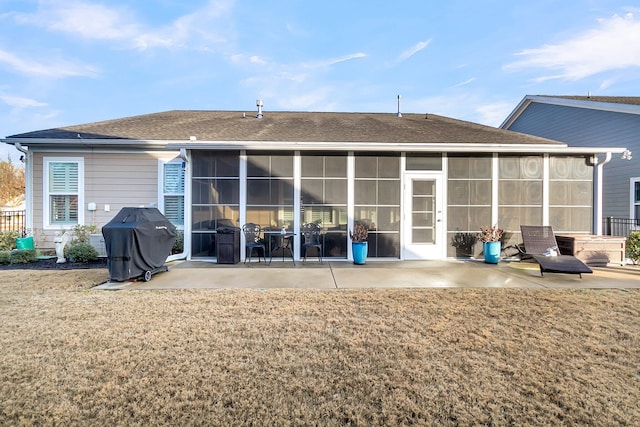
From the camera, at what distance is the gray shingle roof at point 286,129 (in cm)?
821

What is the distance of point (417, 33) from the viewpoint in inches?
424

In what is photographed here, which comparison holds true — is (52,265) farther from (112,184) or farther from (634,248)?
(634,248)

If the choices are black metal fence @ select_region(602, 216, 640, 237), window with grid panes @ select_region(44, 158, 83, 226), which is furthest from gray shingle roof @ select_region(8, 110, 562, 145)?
black metal fence @ select_region(602, 216, 640, 237)

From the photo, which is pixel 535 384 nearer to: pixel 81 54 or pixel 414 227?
pixel 414 227

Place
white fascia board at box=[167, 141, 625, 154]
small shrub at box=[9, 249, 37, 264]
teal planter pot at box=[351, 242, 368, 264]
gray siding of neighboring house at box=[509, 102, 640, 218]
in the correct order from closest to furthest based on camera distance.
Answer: small shrub at box=[9, 249, 37, 264] < teal planter pot at box=[351, 242, 368, 264] < white fascia board at box=[167, 141, 625, 154] < gray siding of neighboring house at box=[509, 102, 640, 218]

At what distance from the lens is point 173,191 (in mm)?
8453

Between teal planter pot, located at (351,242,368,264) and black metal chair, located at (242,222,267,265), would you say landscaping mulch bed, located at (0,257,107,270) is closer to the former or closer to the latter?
black metal chair, located at (242,222,267,265)

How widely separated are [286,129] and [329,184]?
2561 mm

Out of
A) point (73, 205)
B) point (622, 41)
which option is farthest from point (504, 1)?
point (73, 205)

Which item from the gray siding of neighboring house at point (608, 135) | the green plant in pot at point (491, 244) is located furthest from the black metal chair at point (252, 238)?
the gray siding of neighboring house at point (608, 135)

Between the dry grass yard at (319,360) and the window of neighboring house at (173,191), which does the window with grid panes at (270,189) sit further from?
the dry grass yard at (319,360)

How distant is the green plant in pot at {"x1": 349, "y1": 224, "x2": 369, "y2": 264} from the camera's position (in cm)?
728

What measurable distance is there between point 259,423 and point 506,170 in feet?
27.3

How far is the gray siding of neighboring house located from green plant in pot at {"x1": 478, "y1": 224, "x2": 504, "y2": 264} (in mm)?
5703
